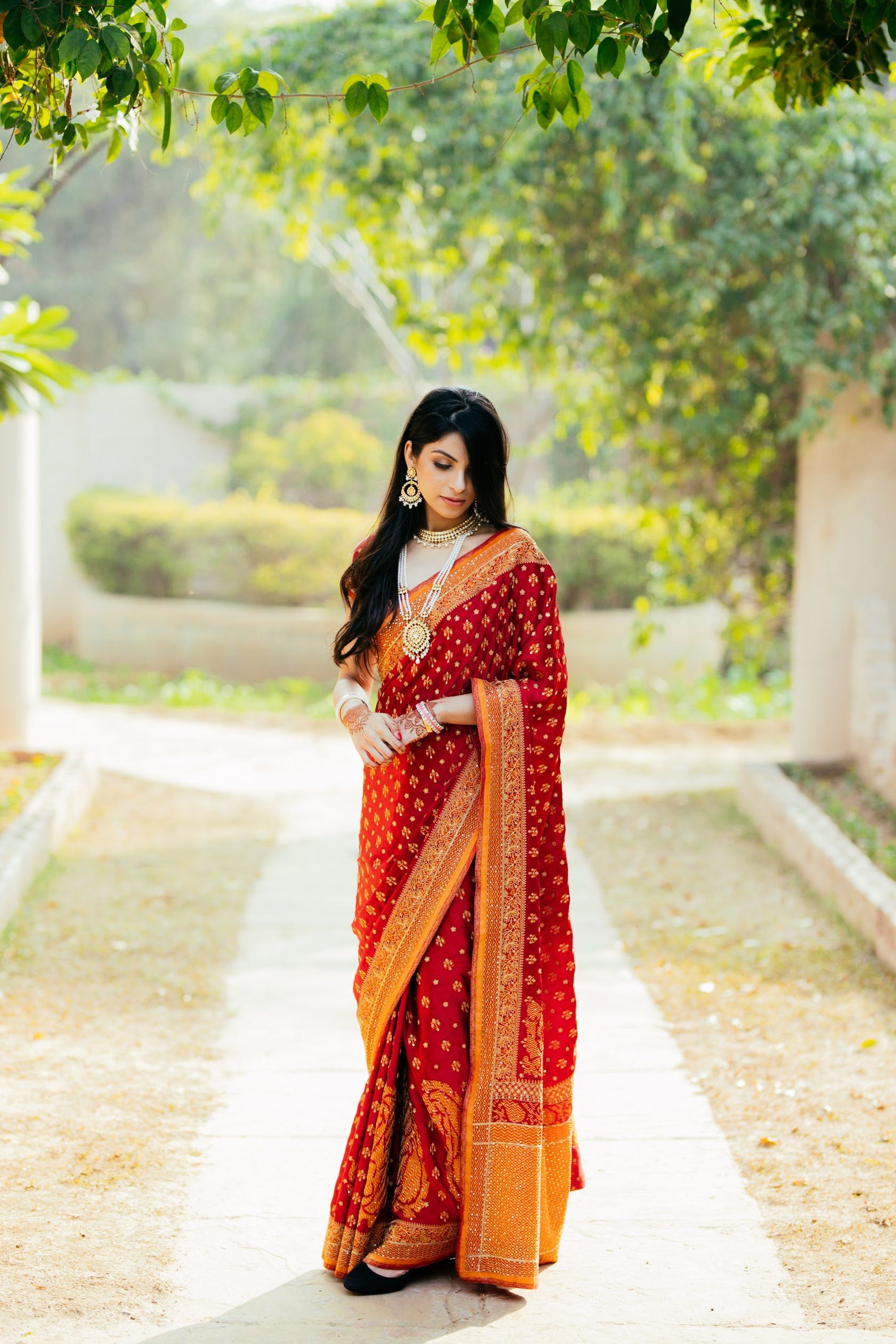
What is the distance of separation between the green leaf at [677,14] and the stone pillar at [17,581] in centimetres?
644

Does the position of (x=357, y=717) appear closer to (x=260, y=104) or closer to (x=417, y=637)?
(x=417, y=637)

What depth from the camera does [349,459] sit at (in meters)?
16.0

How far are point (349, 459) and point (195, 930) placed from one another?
36.1ft

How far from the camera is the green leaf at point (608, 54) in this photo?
9.22 feet

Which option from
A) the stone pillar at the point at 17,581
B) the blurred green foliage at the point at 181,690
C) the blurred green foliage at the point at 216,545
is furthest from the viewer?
the blurred green foliage at the point at 216,545

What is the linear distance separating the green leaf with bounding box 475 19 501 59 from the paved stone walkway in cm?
252

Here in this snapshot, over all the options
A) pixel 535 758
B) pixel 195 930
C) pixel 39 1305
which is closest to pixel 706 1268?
pixel 535 758

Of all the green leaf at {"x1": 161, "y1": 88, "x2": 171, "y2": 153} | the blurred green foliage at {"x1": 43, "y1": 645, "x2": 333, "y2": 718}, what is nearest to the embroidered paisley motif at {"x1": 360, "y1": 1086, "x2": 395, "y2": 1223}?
the green leaf at {"x1": 161, "y1": 88, "x2": 171, "y2": 153}

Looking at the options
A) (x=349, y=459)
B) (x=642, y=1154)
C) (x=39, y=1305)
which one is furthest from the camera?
(x=349, y=459)

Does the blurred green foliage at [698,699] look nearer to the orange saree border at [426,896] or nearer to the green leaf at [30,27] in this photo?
the orange saree border at [426,896]

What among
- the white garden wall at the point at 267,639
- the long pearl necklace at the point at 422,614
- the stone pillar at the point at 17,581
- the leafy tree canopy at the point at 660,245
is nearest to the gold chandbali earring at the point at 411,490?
the long pearl necklace at the point at 422,614

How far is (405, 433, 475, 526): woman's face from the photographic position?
2.84m

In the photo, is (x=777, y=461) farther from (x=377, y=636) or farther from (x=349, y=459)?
(x=349, y=459)

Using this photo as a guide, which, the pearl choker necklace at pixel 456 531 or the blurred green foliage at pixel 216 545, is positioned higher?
the pearl choker necklace at pixel 456 531
